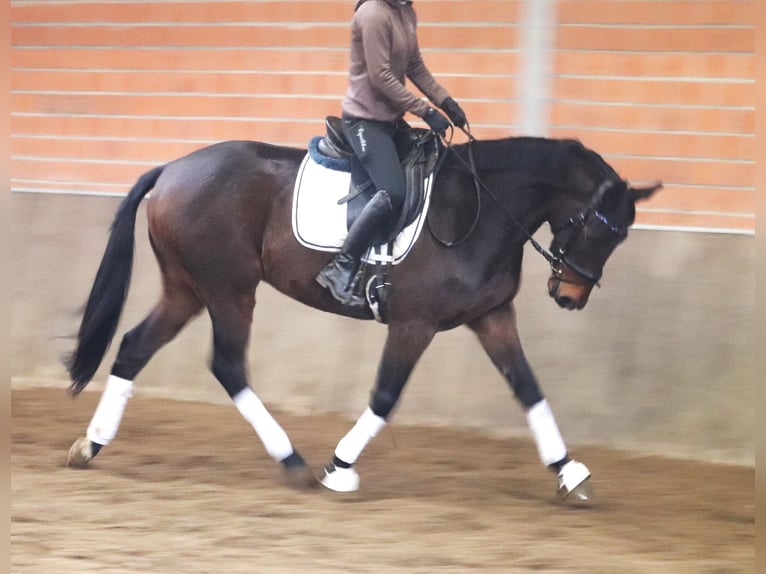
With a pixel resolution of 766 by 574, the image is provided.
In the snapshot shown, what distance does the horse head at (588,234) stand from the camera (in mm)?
5730

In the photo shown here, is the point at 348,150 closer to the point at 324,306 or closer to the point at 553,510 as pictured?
the point at 324,306

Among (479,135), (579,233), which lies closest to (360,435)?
(579,233)

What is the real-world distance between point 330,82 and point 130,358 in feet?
10.3

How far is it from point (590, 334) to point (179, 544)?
315 centimetres

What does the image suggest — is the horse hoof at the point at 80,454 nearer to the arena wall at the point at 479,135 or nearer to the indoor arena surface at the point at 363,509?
the indoor arena surface at the point at 363,509

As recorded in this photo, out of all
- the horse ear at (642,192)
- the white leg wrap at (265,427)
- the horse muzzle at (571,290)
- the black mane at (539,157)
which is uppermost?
the black mane at (539,157)

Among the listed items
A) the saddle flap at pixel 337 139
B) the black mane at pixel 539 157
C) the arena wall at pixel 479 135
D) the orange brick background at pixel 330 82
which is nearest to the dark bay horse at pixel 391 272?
the black mane at pixel 539 157

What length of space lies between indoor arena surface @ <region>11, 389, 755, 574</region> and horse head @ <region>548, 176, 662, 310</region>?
115 centimetres

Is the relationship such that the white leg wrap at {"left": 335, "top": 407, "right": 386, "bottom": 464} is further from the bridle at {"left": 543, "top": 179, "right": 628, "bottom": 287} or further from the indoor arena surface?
the bridle at {"left": 543, "top": 179, "right": 628, "bottom": 287}

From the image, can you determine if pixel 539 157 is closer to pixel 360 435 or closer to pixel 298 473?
pixel 360 435

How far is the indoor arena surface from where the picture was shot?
16.3 feet

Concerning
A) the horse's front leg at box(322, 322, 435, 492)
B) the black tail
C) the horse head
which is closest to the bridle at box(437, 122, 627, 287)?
the horse head

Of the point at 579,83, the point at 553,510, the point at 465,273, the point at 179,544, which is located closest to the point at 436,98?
the point at 465,273

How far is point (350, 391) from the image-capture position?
7.72 meters
